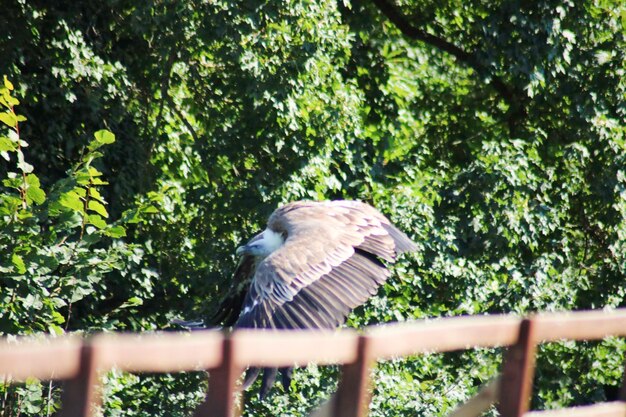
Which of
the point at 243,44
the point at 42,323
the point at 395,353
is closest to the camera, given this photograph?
the point at 395,353

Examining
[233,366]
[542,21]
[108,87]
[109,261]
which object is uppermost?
[542,21]

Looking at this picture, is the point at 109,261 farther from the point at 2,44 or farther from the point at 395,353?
the point at 395,353

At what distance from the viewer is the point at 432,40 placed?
31.6 ft

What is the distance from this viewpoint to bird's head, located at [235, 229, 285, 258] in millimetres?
6398

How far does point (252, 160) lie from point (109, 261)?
177 centimetres

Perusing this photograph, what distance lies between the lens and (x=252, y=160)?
25.1 ft

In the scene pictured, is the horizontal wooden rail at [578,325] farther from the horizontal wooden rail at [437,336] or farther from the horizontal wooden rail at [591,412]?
the horizontal wooden rail at [591,412]

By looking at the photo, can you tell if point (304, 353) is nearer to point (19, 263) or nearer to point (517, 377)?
point (517, 377)

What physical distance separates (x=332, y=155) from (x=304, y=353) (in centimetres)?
548

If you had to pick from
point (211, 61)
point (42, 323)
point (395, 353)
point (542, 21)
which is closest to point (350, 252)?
point (42, 323)

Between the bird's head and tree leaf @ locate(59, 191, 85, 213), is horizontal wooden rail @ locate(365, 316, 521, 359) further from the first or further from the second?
the bird's head

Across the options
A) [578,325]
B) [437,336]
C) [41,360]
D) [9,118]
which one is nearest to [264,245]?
[9,118]

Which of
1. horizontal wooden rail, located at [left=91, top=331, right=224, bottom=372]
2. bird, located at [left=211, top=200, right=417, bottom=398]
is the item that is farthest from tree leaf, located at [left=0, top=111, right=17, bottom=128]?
Answer: horizontal wooden rail, located at [left=91, top=331, right=224, bottom=372]

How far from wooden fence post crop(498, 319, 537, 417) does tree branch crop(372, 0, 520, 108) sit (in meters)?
6.32
